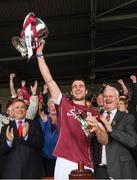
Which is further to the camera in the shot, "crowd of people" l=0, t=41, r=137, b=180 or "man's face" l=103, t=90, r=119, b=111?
"man's face" l=103, t=90, r=119, b=111

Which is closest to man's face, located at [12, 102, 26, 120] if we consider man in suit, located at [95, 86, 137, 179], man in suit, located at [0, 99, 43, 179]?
man in suit, located at [0, 99, 43, 179]

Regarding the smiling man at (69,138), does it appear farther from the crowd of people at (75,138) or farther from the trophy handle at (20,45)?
the trophy handle at (20,45)

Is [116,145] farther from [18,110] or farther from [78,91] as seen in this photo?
[18,110]

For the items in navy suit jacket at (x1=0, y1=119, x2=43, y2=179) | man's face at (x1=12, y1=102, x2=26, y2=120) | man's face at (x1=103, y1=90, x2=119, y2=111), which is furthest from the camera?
man's face at (x1=12, y1=102, x2=26, y2=120)

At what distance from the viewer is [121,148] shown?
10.1ft

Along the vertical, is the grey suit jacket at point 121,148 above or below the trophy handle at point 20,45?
below

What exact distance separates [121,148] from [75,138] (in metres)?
0.42

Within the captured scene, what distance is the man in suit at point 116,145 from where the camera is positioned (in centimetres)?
296

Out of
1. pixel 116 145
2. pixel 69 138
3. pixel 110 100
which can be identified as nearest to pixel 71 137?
pixel 69 138

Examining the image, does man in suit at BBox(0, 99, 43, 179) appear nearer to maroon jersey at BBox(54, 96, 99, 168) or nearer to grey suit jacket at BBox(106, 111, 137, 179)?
maroon jersey at BBox(54, 96, 99, 168)

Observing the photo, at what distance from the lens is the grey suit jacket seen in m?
2.96

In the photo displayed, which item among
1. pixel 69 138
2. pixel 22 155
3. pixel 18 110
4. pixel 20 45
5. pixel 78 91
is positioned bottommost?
pixel 22 155

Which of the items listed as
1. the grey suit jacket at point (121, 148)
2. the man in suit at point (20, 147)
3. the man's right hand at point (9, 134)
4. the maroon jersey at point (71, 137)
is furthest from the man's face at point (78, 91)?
the man's right hand at point (9, 134)

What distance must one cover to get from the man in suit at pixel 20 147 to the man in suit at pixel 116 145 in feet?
2.81
